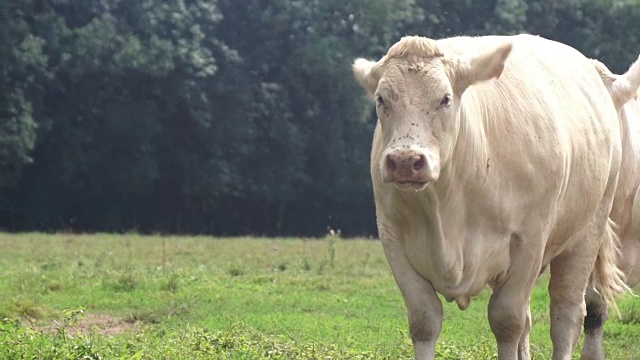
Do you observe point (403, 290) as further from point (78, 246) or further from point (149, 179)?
point (149, 179)

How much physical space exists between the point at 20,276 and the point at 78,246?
5.91 metres

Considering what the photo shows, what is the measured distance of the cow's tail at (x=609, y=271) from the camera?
351 inches

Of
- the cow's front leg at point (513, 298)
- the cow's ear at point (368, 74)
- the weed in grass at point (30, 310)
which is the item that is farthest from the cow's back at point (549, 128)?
the weed in grass at point (30, 310)

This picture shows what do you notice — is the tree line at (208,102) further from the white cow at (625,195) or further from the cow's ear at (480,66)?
A: the cow's ear at (480,66)

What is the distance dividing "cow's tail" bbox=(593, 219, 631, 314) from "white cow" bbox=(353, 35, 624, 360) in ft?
3.52

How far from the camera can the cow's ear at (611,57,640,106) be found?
9.11 metres

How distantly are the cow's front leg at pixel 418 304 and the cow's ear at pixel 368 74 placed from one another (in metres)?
0.86

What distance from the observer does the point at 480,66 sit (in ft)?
21.5

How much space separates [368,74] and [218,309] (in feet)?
21.4

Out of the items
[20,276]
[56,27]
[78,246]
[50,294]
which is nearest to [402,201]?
[50,294]

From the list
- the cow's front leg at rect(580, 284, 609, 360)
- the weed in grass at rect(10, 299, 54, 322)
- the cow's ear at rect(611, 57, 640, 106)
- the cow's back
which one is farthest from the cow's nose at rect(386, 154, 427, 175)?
the weed in grass at rect(10, 299, 54, 322)

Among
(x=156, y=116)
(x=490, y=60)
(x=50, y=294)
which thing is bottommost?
(x=50, y=294)

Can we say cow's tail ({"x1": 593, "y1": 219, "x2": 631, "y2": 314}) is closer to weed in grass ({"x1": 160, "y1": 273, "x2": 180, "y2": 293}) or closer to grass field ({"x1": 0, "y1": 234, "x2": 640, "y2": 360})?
grass field ({"x1": 0, "y1": 234, "x2": 640, "y2": 360})

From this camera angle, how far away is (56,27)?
1369 inches
